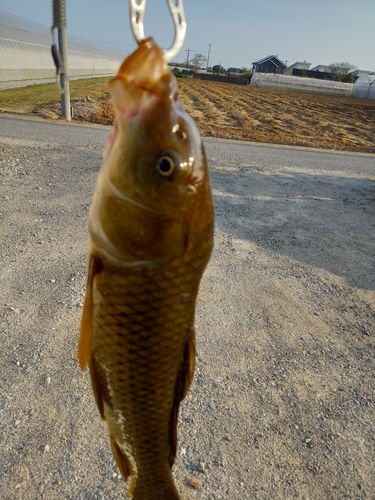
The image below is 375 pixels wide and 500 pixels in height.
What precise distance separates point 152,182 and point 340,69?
87770 millimetres

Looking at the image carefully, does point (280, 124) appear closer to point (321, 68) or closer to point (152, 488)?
point (152, 488)

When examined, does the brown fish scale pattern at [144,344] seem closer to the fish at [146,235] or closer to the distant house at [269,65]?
the fish at [146,235]

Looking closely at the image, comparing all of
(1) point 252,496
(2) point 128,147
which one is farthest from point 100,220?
(1) point 252,496

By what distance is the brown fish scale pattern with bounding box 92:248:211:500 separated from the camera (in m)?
1.17

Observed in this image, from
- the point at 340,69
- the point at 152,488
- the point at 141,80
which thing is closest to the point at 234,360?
the point at 152,488

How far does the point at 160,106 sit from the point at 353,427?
3.33 m

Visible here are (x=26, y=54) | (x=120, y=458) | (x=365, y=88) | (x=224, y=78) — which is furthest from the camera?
(x=224, y=78)

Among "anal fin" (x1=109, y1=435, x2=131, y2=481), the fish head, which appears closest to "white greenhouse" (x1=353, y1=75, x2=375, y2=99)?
the fish head

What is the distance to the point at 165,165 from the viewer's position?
3.66 ft

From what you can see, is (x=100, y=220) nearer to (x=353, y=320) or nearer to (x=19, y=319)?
(x=19, y=319)

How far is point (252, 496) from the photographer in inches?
109

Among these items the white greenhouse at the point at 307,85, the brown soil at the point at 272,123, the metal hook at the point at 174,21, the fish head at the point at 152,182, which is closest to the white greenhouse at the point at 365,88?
the white greenhouse at the point at 307,85

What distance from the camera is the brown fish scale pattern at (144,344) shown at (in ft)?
3.85

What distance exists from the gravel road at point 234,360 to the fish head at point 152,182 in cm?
231
